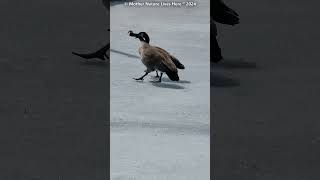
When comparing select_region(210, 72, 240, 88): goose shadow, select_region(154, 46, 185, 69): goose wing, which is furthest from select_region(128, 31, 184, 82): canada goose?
select_region(210, 72, 240, 88): goose shadow

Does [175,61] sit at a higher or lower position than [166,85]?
higher

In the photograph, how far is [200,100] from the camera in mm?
5000

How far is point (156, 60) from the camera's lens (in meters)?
5.07

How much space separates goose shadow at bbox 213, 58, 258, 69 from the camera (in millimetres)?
5141

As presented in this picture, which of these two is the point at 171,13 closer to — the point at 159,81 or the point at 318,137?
the point at 159,81

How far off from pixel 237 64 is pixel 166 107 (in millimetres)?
604

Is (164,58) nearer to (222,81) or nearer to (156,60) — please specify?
(156,60)

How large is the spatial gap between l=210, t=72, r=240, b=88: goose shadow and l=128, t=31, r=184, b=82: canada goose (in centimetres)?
24
